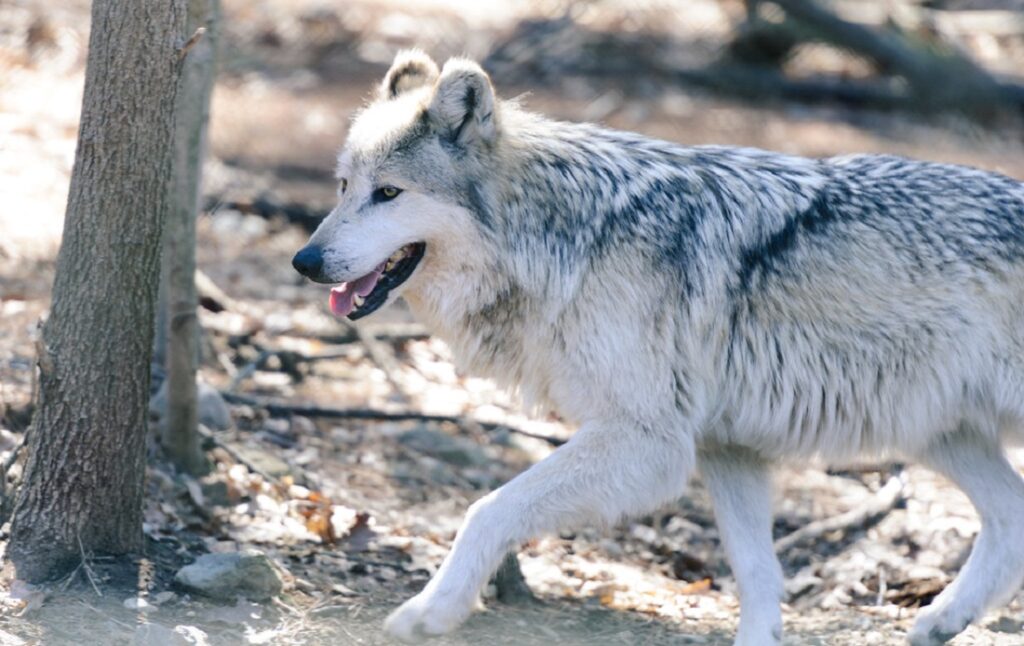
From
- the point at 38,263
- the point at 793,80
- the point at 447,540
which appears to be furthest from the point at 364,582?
the point at 793,80

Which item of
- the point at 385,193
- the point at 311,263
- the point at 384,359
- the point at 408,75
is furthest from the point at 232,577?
the point at 384,359

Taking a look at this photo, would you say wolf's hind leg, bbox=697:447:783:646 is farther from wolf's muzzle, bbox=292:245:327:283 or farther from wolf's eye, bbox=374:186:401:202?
wolf's muzzle, bbox=292:245:327:283

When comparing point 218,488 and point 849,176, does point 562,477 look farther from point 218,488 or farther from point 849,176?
point 218,488

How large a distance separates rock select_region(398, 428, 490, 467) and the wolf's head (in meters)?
2.28

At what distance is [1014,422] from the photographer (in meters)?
4.77

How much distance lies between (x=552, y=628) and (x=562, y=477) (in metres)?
0.91

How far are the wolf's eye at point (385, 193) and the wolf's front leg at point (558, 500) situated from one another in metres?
1.09

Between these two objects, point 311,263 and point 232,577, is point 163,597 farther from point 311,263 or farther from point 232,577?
point 311,263

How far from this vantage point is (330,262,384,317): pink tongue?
4.55 meters

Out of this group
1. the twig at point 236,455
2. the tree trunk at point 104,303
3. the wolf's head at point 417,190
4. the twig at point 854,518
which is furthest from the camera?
the twig at point 854,518

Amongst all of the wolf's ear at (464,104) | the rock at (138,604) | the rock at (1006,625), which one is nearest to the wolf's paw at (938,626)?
the rock at (1006,625)

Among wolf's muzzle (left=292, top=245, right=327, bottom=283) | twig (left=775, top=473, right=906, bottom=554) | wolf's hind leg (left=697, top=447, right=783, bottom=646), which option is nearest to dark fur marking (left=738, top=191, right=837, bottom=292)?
wolf's hind leg (left=697, top=447, right=783, bottom=646)

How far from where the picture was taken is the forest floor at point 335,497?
469cm

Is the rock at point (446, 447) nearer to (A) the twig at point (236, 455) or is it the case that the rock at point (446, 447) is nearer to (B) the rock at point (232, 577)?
(A) the twig at point (236, 455)
